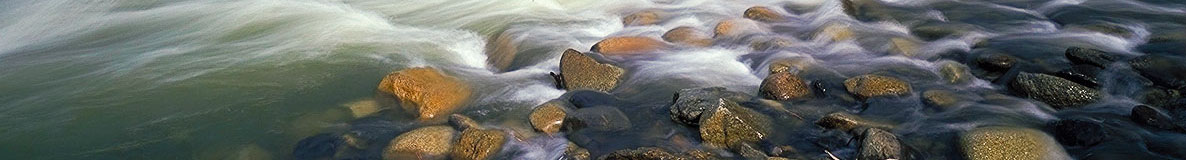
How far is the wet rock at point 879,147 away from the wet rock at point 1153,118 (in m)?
2.00

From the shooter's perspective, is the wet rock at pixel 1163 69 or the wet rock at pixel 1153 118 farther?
the wet rock at pixel 1163 69

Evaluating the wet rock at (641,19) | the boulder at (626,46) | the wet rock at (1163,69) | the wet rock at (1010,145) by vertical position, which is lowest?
the wet rock at (641,19)

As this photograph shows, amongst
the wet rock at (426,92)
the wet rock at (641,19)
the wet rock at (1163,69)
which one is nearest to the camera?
the wet rock at (1163,69)

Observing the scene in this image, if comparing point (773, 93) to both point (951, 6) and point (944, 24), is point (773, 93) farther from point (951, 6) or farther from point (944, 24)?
point (951, 6)

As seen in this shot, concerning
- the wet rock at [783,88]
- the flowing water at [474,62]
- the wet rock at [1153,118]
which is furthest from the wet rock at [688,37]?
the wet rock at [1153,118]

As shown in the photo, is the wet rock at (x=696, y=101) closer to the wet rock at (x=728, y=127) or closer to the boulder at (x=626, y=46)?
the wet rock at (x=728, y=127)

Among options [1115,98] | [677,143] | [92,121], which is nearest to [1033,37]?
[1115,98]

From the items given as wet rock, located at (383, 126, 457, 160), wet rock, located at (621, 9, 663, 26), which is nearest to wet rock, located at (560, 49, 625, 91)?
wet rock, located at (383, 126, 457, 160)

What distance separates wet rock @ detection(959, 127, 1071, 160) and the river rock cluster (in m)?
0.01

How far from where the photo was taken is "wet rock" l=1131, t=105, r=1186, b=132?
20.4 ft

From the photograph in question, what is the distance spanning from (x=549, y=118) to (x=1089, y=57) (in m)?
4.82

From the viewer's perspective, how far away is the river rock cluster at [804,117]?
5984 mm

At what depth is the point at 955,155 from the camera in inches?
236

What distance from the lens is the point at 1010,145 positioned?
568 centimetres
